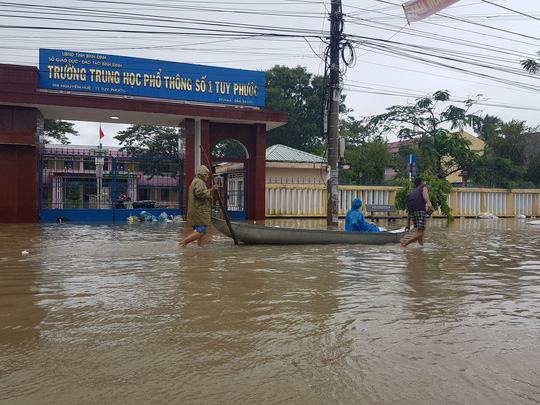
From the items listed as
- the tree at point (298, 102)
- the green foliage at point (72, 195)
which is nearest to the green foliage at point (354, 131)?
the tree at point (298, 102)

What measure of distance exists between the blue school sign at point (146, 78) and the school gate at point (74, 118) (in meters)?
0.26

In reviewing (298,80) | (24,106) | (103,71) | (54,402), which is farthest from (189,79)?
(298,80)

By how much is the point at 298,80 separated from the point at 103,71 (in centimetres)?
2784

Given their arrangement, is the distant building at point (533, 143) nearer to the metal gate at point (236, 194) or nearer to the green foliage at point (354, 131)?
the green foliage at point (354, 131)

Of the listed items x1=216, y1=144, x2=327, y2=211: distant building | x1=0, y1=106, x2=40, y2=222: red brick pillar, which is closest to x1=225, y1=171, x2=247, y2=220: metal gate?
x1=216, y1=144, x2=327, y2=211: distant building

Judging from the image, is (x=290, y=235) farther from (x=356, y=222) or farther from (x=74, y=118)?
(x=74, y=118)

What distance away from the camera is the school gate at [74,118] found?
16.9 metres

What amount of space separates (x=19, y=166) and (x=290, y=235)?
37.2 ft

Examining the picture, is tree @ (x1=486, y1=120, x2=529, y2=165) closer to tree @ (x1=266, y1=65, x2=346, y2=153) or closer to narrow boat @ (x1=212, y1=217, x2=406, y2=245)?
tree @ (x1=266, y1=65, x2=346, y2=153)

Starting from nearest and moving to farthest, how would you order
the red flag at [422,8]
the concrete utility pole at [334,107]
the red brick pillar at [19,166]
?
the red flag at [422,8]
the concrete utility pole at [334,107]
the red brick pillar at [19,166]

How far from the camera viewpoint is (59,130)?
40.4 meters

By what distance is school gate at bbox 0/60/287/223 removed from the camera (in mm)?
16906

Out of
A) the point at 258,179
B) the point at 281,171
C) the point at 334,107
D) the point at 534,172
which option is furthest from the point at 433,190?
the point at 534,172

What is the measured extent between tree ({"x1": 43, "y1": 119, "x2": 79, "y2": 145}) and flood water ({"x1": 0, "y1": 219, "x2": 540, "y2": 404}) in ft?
113
